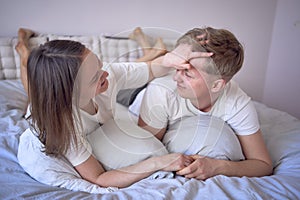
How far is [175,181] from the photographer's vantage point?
0.74 meters

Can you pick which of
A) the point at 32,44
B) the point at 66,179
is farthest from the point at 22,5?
the point at 66,179

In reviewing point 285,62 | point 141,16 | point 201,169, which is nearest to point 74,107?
point 201,169

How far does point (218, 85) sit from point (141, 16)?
1160mm

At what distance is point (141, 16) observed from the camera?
179cm

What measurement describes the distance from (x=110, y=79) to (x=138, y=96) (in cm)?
19

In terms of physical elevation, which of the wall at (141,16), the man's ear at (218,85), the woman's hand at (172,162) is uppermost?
the wall at (141,16)

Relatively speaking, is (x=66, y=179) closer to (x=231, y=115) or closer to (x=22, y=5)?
(x=231, y=115)

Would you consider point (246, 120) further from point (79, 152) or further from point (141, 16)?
point (141, 16)

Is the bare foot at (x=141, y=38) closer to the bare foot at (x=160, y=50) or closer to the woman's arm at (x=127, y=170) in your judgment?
the bare foot at (x=160, y=50)

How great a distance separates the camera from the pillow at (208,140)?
2.76 ft

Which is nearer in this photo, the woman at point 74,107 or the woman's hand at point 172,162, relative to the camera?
the woman at point 74,107

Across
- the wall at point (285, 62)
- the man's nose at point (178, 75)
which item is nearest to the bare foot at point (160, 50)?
the man's nose at point (178, 75)

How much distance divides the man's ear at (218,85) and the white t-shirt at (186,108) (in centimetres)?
6

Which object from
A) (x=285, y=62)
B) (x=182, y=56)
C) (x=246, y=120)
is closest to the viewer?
(x=182, y=56)
